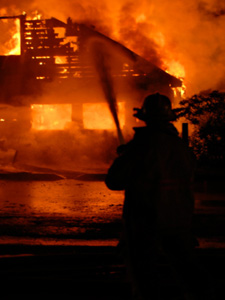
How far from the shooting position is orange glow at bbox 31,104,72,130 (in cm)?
1709

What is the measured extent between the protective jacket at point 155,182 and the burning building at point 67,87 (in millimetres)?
13381

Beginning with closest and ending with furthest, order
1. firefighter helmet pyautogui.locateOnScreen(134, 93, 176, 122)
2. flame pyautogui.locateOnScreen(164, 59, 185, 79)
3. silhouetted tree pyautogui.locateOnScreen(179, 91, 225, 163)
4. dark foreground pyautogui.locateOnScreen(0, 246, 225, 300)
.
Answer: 1. firefighter helmet pyautogui.locateOnScreen(134, 93, 176, 122)
2. dark foreground pyautogui.locateOnScreen(0, 246, 225, 300)
3. silhouetted tree pyautogui.locateOnScreen(179, 91, 225, 163)
4. flame pyautogui.locateOnScreen(164, 59, 185, 79)

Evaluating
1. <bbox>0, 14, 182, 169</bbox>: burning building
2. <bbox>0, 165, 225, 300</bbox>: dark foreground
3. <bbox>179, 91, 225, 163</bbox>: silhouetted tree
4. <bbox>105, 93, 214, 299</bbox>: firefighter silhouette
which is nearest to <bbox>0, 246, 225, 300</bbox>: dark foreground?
<bbox>0, 165, 225, 300</bbox>: dark foreground

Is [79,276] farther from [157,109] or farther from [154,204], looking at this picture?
[157,109]

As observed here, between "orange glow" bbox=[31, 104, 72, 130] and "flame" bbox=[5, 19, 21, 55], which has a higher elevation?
"flame" bbox=[5, 19, 21, 55]

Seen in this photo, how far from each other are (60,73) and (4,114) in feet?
Result: 10.3

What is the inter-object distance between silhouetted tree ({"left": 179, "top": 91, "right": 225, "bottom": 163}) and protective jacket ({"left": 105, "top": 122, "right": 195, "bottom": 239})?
32.5ft

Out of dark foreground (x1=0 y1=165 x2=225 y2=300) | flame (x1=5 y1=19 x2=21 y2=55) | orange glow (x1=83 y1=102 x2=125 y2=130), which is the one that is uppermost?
flame (x1=5 y1=19 x2=21 y2=55)

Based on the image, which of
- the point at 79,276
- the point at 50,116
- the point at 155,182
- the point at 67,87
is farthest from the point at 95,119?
the point at 155,182

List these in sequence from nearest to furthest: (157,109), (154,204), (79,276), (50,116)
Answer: (154,204)
(157,109)
(79,276)
(50,116)

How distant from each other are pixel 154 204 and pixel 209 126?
10.2 meters

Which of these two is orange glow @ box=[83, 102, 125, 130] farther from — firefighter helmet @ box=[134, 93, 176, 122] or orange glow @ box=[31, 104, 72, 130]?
firefighter helmet @ box=[134, 93, 176, 122]

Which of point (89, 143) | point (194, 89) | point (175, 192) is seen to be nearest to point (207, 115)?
point (194, 89)

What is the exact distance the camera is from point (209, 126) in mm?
12047
